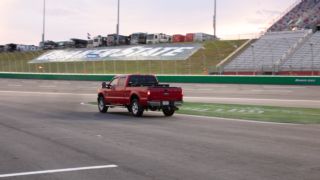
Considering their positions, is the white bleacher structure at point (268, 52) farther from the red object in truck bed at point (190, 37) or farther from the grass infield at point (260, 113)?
the grass infield at point (260, 113)

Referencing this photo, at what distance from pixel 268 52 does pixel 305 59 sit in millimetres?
7142

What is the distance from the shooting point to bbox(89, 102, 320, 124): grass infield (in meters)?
20.5

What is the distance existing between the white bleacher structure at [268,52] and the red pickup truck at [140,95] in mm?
34317

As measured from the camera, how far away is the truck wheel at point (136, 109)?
73.0 ft

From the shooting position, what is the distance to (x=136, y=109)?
2245cm

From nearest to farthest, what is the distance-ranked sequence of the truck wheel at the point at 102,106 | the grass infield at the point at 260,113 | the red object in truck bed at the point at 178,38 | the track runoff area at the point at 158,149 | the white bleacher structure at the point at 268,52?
1. the track runoff area at the point at 158,149
2. the grass infield at the point at 260,113
3. the truck wheel at the point at 102,106
4. the white bleacher structure at the point at 268,52
5. the red object in truck bed at the point at 178,38

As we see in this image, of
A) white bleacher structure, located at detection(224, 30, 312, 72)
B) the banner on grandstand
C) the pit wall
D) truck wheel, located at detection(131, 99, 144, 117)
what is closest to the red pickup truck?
truck wheel, located at detection(131, 99, 144, 117)

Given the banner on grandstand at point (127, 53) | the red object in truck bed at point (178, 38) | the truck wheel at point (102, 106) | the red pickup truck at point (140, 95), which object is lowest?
the truck wheel at point (102, 106)

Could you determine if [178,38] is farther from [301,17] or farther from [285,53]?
[285,53]

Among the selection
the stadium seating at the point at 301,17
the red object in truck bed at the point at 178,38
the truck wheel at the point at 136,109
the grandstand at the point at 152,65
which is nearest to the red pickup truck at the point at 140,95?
the truck wheel at the point at 136,109

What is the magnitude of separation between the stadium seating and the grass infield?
4971 cm

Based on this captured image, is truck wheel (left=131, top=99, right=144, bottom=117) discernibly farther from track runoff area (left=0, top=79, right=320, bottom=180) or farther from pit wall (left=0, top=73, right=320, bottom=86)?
pit wall (left=0, top=73, right=320, bottom=86)

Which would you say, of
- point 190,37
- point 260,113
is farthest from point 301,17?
point 260,113

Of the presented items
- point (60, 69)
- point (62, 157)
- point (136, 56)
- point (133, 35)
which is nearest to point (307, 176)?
point (62, 157)
